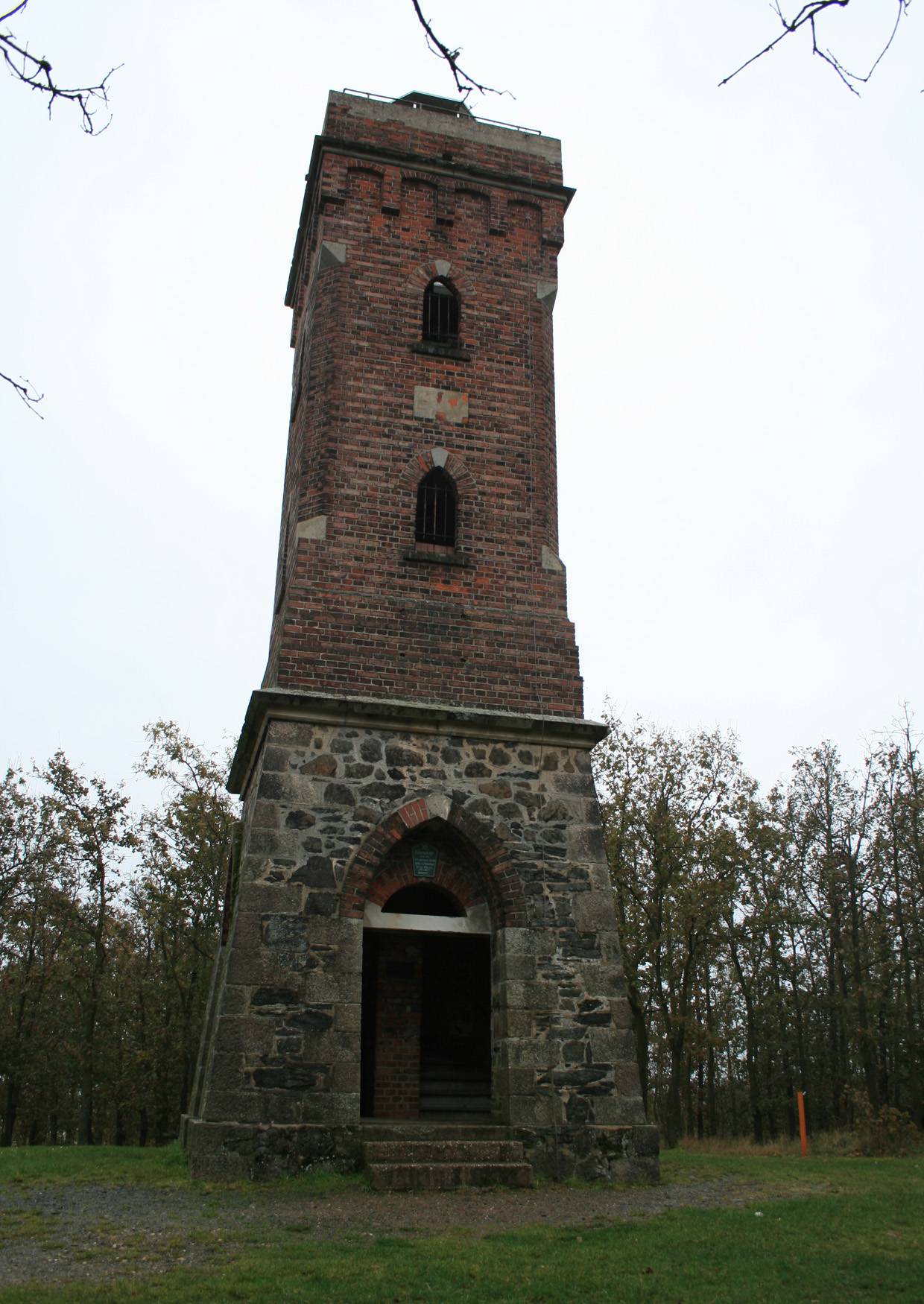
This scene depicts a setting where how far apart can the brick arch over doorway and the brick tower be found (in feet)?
0.09

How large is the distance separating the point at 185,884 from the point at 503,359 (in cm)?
1660

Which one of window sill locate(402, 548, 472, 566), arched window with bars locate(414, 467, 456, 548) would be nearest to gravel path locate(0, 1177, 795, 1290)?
window sill locate(402, 548, 472, 566)

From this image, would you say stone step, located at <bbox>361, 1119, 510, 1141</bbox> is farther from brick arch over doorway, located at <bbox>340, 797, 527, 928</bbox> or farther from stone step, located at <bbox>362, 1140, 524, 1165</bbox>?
brick arch over doorway, located at <bbox>340, 797, 527, 928</bbox>

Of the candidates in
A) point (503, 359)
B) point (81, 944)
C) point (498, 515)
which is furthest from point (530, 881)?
point (81, 944)

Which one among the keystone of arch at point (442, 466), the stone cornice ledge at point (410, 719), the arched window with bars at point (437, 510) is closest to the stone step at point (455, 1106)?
the stone cornice ledge at point (410, 719)

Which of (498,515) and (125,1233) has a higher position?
(498,515)

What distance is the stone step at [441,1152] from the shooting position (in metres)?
9.25

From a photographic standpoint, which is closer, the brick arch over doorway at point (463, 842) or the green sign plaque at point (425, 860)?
the brick arch over doorway at point (463, 842)

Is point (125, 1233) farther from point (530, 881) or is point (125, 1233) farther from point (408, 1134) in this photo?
point (530, 881)

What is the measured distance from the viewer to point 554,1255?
6543 mm

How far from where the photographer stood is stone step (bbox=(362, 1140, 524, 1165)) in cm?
925

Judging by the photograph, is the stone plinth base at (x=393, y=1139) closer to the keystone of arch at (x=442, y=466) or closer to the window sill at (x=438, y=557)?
the window sill at (x=438, y=557)

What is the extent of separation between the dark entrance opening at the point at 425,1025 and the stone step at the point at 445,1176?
8.20 feet

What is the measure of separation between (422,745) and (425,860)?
119 cm
